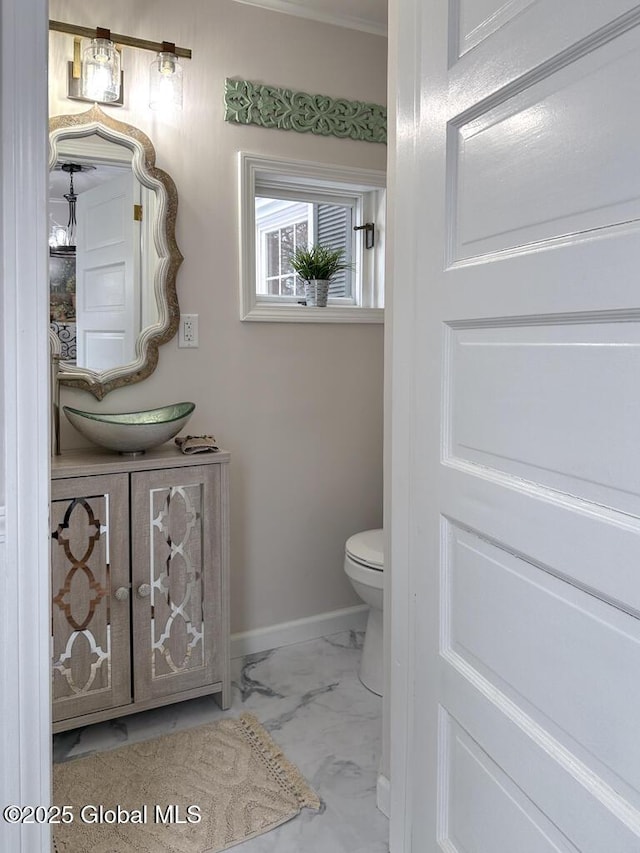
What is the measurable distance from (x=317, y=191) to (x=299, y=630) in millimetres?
1811

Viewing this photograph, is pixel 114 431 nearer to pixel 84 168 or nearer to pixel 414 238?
pixel 84 168

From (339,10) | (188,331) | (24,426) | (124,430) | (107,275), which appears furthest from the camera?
(339,10)

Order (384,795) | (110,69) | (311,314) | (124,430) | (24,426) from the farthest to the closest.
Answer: (311,314), (110,69), (124,430), (384,795), (24,426)

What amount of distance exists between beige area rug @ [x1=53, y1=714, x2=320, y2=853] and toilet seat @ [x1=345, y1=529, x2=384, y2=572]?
629mm

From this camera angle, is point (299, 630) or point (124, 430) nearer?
point (124, 430)

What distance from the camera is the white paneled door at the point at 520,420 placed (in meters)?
0.78

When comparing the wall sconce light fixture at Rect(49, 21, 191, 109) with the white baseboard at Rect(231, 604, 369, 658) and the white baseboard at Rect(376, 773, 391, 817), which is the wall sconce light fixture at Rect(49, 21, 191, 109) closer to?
the white baseboard at Rect(231, 604, 369, 658)

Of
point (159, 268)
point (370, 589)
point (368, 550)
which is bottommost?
point (370, 589)

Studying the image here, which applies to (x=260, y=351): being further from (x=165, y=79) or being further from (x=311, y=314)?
(x=165, y=79)

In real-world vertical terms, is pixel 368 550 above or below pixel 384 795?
above

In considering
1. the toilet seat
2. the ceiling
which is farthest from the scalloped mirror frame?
the toilet seat

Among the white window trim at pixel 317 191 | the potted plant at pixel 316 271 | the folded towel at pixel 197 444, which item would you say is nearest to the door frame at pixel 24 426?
the folded towel at pixel 197 444

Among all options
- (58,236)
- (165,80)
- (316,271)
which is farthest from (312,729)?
(165,80)

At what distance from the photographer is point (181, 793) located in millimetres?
1837
